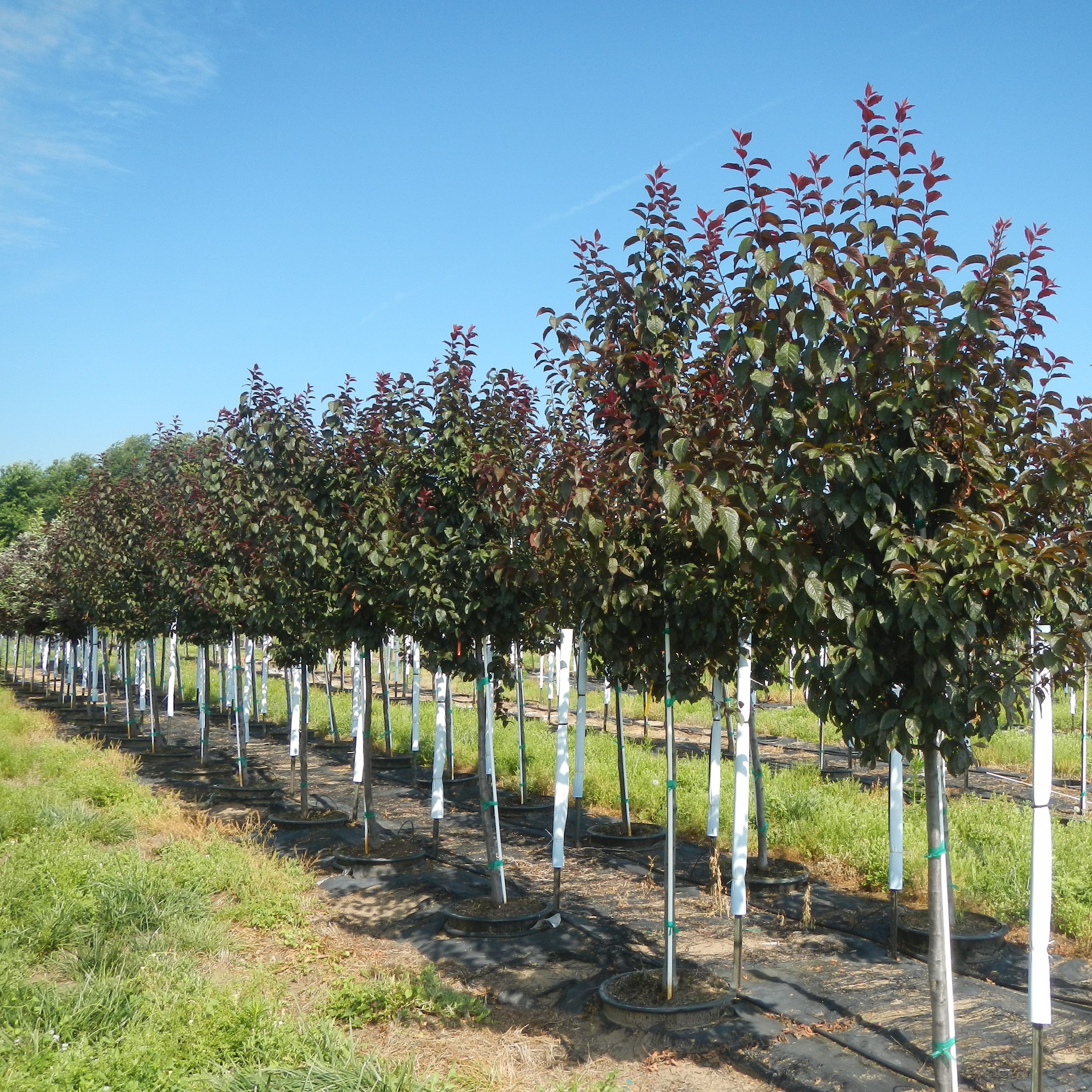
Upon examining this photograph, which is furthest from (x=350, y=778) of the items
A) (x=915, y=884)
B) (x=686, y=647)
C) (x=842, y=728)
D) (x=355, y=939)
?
(x=842, y=728)

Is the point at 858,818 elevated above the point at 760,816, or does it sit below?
below

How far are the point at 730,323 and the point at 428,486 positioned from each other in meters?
4.40

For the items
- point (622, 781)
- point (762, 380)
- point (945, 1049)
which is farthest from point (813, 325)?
point (622, 781)

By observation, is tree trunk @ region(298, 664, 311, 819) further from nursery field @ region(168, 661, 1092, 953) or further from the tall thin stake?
the tall thin stake

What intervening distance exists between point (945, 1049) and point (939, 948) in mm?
397

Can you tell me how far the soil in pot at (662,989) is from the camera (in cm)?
585

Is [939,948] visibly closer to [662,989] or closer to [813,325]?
[662,989]

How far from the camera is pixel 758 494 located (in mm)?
4570

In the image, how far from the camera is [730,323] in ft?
13.6

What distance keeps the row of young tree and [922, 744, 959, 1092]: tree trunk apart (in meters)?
0.02

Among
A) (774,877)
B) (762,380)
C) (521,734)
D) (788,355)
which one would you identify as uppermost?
(788,355)

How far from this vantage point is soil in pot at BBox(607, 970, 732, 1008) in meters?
5.85

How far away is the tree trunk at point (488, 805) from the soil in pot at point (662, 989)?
1902mm

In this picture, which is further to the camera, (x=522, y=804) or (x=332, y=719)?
(x=332, y=719)
